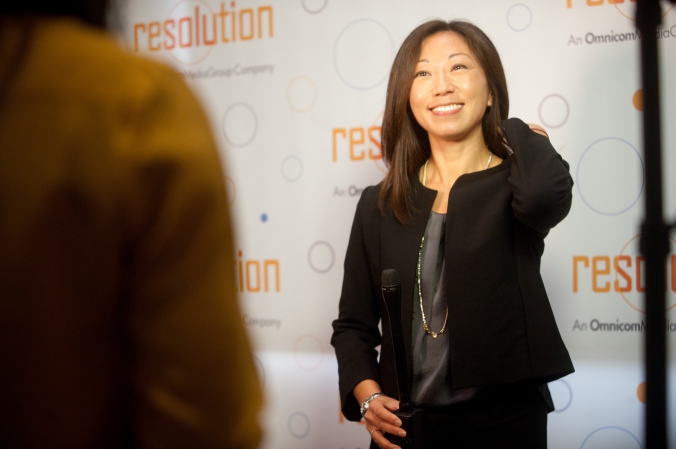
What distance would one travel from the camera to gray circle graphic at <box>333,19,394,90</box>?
2.31 m

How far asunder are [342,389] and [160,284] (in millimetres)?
1056

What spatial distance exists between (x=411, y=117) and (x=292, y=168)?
0.86 metres

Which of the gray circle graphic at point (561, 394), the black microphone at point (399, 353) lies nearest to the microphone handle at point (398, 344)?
the black microphone at point (399, 353)

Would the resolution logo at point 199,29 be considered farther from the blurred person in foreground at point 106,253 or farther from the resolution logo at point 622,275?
the blurred person in foreground at point 106,253

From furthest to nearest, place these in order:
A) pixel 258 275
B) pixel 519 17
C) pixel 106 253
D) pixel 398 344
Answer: pixel 258 275, pixel 519 17, pixel 398 344, pixel 106 253

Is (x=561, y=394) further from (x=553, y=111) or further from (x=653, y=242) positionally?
(x=553, y=111)

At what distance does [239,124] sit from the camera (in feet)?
8.31

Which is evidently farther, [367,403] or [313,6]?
[313,6]

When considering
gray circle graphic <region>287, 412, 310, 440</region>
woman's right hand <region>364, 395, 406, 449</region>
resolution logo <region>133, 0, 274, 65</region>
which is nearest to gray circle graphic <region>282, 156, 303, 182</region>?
resolution logo <region>133, 0, 274, 65</region>

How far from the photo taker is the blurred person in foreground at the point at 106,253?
19.6 inches

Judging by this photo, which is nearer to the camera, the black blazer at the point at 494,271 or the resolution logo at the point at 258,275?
the black blazer at the point at 494,271

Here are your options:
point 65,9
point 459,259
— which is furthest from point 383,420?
point 65,9

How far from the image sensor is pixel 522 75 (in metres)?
2.12

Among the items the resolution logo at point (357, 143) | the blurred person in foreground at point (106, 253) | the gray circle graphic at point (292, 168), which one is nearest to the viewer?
the blurred person in foreground at point (106, 253)
